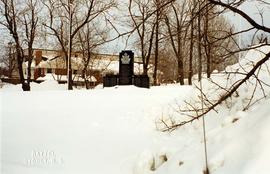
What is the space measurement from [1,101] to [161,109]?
6.49 meters

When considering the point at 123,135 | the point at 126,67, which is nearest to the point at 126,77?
the point at 126,67

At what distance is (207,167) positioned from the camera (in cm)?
609

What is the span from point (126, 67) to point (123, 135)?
11675 mm

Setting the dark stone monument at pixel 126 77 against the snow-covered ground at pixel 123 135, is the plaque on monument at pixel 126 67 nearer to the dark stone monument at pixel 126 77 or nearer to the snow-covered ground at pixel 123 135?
the dark stone monument at pixel 126 77

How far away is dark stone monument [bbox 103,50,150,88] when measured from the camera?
23375 mm

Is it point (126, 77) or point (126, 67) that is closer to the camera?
point (126, 77)

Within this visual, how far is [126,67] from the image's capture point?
78.1 ft

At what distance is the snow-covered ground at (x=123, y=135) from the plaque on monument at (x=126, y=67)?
3.40m

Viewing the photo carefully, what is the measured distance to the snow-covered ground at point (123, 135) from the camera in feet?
20.4

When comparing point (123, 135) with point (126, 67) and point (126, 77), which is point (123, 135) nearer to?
point (126, 77)

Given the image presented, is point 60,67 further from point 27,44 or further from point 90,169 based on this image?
point 90,169

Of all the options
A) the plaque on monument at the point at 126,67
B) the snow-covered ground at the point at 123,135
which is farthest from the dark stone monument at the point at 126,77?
the snow-covered ground at the point at 123,135

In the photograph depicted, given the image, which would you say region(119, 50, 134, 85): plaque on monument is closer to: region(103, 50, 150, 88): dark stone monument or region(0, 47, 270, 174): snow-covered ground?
region(103, 50, 150, 88): dark stone monument

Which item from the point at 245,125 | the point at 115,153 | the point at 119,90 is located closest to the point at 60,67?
the point at 119,90
